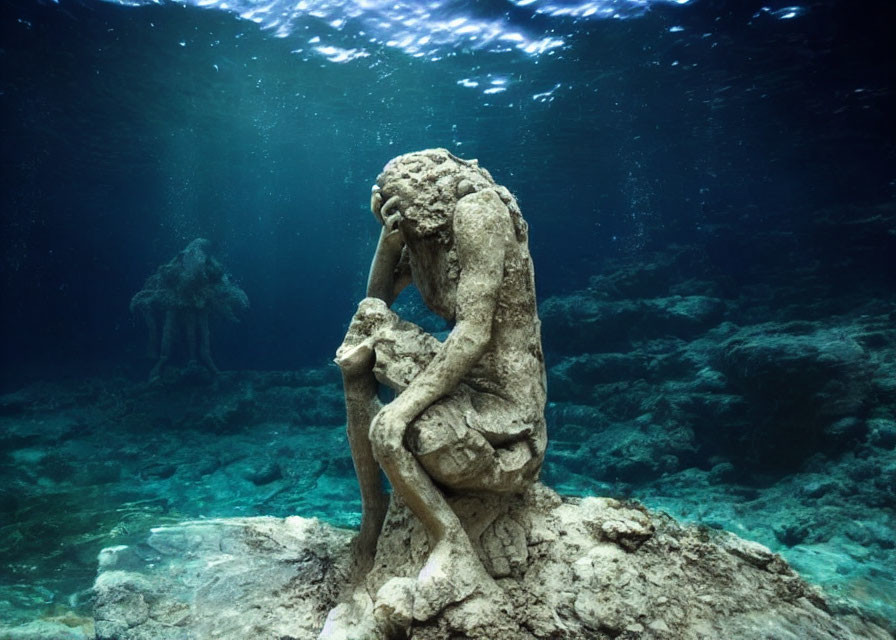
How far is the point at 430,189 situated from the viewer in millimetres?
2609

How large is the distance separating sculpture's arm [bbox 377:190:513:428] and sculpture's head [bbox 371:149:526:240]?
4.4 inches

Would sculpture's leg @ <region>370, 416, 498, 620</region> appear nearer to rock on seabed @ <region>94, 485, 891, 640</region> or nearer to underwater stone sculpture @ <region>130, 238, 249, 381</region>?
rock on seabed @ <region>94, 485, 891, 640</region>

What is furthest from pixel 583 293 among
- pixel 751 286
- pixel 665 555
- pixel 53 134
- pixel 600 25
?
pixel 53 134

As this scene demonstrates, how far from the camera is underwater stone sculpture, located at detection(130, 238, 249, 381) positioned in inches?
558

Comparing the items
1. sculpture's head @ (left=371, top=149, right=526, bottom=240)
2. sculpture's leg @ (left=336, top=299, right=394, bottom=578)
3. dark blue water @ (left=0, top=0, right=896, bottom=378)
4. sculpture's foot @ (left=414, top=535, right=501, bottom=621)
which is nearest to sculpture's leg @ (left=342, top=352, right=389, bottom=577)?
sculpture's leg @ (left=336, top=299, right=394, bottom=578)

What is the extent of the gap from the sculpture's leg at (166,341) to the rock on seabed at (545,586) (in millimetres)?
12734

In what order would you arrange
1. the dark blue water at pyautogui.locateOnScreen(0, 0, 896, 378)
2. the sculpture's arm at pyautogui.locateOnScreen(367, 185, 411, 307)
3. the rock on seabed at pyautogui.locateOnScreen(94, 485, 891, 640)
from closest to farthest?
1. the rock on seabed at pyautogui.locateOnScreen(94, 485, 891, 640)
2. the sculpture's arm at pyautogui.locateOnScreen(367, 185, 411, 307)
3. the dark blue water at pyautogui.locateOnScreen(0, 0, 896, 378)

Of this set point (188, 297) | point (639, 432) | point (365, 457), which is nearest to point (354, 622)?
point (365, 457)

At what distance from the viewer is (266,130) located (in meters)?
23.4

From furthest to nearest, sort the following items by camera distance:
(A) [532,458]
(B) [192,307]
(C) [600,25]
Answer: (B) [192,307] → (C) [600,25] → (A) [532,458]

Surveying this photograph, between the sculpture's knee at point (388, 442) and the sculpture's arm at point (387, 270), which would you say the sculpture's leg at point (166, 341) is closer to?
the sculpture's arm at point (387, 270)

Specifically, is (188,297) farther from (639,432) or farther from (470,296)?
(470,296)

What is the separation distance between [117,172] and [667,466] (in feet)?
86.6

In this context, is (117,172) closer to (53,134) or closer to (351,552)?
(53,134)
